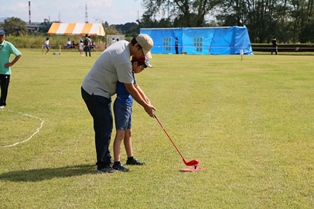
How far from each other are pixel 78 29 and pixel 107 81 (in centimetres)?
5107

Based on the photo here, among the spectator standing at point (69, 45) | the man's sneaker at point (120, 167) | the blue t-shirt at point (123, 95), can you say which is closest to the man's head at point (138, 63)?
the blue t-shirt at point (123, 95)

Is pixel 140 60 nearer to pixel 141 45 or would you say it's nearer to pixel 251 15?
pixel 141 45

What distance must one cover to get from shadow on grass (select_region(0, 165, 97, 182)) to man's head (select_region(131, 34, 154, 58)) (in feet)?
5.57

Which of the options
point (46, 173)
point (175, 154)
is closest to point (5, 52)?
point (46, 173)

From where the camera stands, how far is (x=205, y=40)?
42.1 meters

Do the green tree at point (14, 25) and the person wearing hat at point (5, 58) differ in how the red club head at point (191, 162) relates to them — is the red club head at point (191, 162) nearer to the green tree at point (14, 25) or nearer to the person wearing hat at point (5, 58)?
the person wearing hat at point (5, 58)

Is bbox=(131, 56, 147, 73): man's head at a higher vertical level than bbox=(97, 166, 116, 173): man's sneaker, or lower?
higher

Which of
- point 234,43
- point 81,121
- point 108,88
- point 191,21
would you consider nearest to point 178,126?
point 81,121

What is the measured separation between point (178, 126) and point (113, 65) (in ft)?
11.7

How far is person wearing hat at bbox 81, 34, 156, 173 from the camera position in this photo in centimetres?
532

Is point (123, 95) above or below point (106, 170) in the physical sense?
above

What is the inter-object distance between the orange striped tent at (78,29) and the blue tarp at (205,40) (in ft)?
36.5

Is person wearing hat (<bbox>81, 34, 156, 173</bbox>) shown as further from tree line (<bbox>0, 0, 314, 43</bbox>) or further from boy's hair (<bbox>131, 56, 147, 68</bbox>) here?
tree line (<bbox>0, 0, 314, 43</bbox>)

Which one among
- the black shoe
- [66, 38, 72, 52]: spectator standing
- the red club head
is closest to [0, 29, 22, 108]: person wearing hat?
the black shoe
